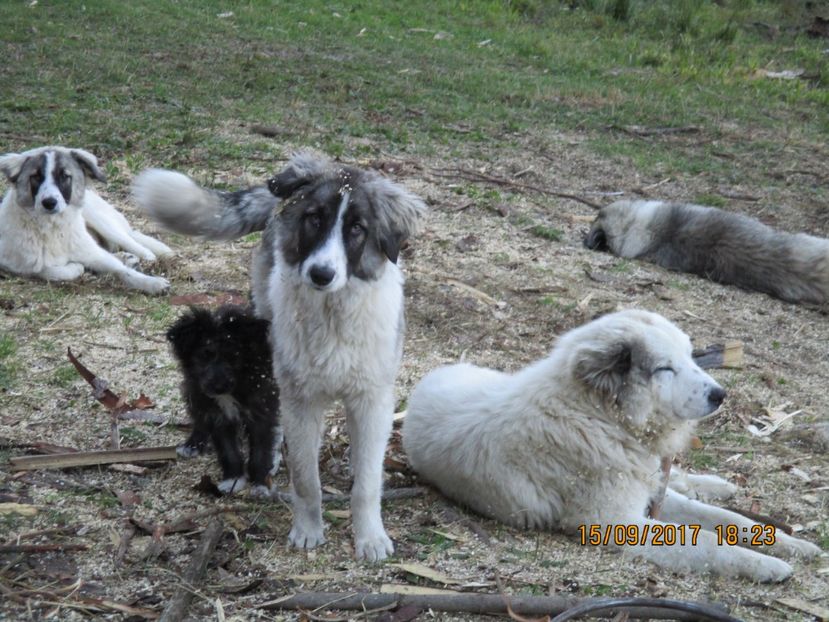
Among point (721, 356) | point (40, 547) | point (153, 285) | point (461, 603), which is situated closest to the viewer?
point (461, 603)

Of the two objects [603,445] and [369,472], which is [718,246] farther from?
[369,472]

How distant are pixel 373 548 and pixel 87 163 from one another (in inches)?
199

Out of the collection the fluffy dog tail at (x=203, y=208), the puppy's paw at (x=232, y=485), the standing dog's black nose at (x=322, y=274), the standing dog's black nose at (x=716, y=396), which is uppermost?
the standing dog's black nose at (x=322, y=274)

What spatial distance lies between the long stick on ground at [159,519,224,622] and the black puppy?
515 mm

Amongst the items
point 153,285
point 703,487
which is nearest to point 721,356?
point 703,487

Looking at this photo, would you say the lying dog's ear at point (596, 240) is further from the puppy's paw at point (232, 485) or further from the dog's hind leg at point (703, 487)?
the puppy's paw at point (232, 485)

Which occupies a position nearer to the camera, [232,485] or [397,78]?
[232,485]

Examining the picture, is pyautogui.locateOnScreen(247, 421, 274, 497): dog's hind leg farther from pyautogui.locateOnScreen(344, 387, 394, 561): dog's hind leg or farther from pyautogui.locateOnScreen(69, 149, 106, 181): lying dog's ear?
pyautogui.locateOnScreen(69, 149, 106, 181): lying dog's ear

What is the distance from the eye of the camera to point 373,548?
178 inches

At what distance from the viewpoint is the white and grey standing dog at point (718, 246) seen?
357 inches

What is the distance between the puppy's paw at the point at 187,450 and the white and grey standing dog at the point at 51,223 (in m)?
2.71

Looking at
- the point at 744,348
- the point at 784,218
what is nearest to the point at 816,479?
the point at 744,348

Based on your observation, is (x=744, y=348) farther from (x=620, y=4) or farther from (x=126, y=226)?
(x=620, y=4)

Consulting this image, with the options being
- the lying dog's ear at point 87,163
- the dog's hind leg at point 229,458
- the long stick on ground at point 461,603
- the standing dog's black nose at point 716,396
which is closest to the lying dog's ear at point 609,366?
the standing dog's black nose at point 716,396
